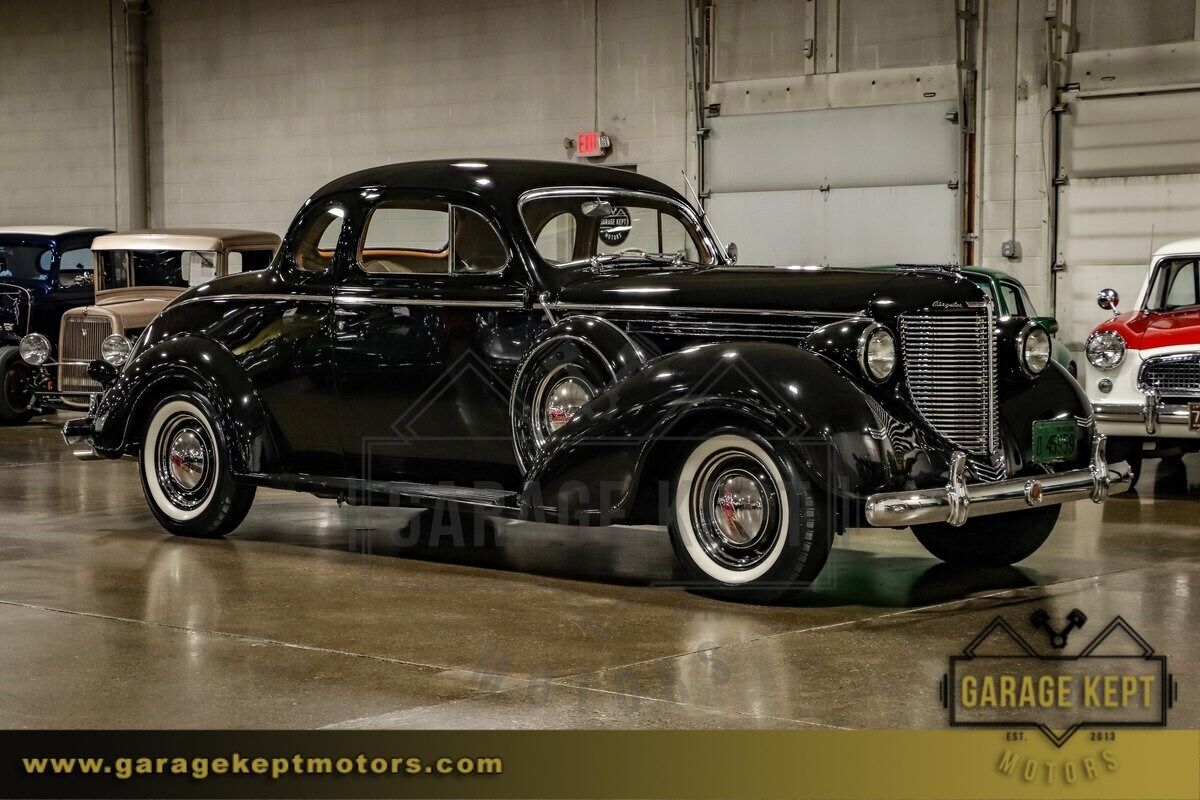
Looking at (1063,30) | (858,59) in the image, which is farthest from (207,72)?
(1063,30)

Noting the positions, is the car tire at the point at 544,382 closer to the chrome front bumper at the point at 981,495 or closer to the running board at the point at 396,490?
the running board at the point at 396,490

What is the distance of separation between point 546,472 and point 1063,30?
35.8 feet

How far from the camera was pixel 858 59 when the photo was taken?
16672 millimetres

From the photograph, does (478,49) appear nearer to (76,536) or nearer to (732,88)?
(732,88)

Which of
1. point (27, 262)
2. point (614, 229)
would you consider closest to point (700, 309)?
point (614, 229)

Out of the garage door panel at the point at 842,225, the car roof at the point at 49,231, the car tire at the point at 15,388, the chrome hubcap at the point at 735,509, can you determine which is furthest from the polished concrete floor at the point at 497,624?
the car roof at the point at 49,231

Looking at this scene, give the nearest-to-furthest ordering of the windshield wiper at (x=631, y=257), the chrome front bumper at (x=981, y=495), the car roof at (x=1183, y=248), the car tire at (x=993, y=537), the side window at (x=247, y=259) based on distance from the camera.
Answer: the chrome front bumper at (x=981, y=495), the car tire at (x=993, y=537), the windshield wiper at (x=631, y=257), the car roof at (x=1183, y=248), the side window at (x=247, y=259)

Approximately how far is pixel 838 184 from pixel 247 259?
629 cm

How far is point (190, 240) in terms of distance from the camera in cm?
1503

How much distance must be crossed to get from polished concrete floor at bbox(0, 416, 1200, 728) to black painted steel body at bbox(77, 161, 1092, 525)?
1.51 feet

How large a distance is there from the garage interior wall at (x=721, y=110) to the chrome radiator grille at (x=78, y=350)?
625cm

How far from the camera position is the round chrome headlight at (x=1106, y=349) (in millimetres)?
10492

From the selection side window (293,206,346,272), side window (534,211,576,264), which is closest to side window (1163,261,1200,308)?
side window (534,211,576,264)

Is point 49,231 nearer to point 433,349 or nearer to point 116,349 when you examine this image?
point 116,349
